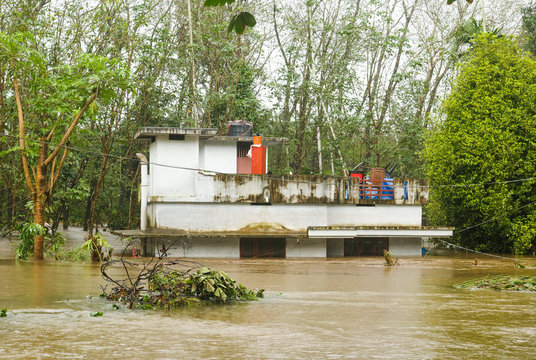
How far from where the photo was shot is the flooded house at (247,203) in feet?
80.4

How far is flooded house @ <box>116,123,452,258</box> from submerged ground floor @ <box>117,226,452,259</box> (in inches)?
1.5

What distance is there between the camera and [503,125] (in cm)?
2972

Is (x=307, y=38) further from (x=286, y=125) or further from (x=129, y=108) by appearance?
(x=129, y=108)

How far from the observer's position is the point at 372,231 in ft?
86.1

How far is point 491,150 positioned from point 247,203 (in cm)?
1193

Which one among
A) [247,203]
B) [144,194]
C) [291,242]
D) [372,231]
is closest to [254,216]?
[247,203]

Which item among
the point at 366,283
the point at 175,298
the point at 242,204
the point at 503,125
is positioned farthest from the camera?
the point at 503,125

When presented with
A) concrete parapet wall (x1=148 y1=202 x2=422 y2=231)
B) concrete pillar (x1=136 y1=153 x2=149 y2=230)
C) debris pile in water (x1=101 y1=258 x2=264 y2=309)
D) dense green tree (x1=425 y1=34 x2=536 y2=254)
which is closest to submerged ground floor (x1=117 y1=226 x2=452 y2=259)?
concrete parapet wall (x1=148 y1=202 x2=422 y2=231)

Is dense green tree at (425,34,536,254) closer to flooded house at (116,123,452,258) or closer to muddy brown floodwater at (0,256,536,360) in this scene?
flooded house at (116,123,452,258)

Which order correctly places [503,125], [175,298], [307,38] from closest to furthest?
[175,298], [503,125], [307,38]

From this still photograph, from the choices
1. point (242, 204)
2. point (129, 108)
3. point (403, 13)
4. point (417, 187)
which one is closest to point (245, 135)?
point (242, 204)

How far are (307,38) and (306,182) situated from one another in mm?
13366

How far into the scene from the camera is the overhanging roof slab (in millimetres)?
24953

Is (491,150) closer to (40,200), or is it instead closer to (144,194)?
(144,194)
